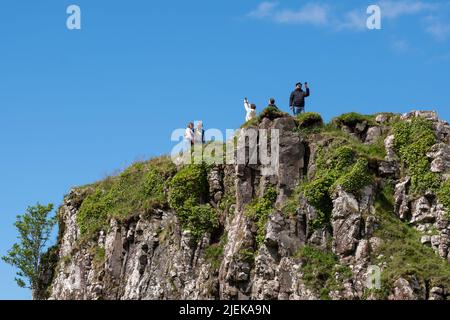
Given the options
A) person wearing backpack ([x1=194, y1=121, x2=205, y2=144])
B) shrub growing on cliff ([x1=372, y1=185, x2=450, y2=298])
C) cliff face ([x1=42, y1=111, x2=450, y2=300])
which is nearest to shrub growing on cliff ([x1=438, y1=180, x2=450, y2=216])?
cliff face ([x1=42, y1=111, x2=450, y2=300])

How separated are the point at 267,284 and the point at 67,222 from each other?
19075mm

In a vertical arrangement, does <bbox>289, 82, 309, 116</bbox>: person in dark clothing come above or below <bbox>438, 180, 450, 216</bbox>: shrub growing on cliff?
above

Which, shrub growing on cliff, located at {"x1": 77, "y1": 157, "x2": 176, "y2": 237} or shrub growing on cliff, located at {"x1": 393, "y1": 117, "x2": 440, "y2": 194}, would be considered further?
shrub growing on cliff, located at {"x1": 77, "y1": 157, "x2": 176, "y2": 237}

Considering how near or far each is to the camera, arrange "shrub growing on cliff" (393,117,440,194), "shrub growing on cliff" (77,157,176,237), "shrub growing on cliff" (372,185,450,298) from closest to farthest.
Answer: "shrub growing on cliff" (372,185,450,298) < "shrub growing on cliff" (393,117,440,194) < "shrub growing on cliff" (77,157,176,237)

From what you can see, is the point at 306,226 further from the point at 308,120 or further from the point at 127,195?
the point at 127,195

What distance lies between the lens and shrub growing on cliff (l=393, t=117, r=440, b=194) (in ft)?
185

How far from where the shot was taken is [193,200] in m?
61.1

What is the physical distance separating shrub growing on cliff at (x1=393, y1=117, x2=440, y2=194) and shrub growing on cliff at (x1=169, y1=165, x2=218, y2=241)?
10214mm

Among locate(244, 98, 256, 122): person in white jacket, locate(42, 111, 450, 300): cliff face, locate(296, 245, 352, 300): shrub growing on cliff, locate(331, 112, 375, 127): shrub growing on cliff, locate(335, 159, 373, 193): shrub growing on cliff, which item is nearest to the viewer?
locate(296, 245, 352, 300): shrub growing on cliff

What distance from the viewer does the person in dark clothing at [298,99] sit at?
61938 millimetres

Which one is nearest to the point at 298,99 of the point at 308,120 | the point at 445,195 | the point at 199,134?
the point at 308,120

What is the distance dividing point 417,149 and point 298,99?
300 inches

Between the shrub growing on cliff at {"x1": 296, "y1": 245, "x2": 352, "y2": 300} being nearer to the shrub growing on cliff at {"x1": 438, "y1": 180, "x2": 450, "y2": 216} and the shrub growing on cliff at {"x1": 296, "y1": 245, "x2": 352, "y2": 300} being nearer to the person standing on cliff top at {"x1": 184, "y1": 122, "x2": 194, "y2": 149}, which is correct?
the shrub growing on cliff at {"x1": 438, "y1": 180, "x2": 450, "y2": 216}

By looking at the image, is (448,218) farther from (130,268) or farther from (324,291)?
(130,268)
